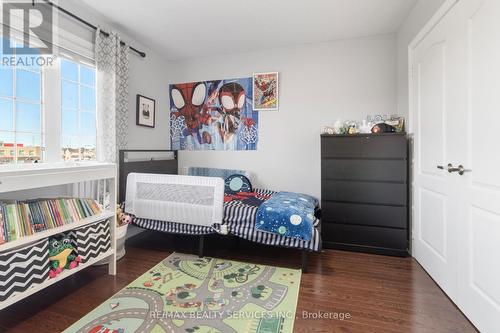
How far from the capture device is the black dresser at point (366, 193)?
8.31 feet

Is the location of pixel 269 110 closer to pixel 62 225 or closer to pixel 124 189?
pixel 124 189

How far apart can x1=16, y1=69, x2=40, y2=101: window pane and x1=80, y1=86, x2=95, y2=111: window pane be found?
16.1 inches

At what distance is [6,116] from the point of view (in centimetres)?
190

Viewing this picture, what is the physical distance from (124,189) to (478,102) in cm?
314

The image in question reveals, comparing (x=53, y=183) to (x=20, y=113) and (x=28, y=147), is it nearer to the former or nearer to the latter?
(x=28, y=147)

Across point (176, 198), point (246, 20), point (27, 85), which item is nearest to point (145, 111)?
point (27, 85)

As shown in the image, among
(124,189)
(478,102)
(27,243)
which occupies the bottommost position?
(27,243)

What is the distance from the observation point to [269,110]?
3.43 m

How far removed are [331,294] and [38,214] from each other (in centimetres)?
213

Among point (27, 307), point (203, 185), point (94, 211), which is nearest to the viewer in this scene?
point (27, 307)

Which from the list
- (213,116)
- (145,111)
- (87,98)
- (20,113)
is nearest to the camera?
(20,113)

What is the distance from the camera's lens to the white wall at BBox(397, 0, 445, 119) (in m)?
2.10

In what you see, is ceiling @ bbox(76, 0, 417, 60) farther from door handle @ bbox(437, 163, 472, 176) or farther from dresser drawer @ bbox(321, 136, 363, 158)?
door handle @ bbox(437, 163, 472, 176)

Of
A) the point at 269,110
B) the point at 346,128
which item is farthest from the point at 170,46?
the point at 346,128
